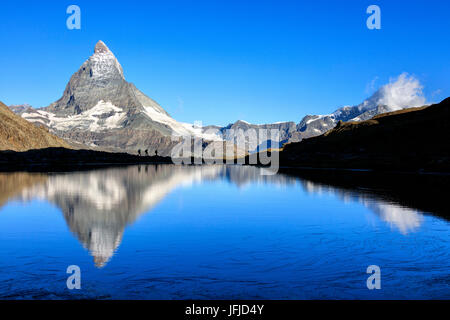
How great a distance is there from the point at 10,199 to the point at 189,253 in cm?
3738

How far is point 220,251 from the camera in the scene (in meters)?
25.3

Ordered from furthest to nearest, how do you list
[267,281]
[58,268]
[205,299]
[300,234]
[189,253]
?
[300,234] → [189,253] → [58,268] → [267,281] → [205,299]

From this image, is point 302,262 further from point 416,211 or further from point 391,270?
point 416,211

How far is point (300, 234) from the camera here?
3181cm

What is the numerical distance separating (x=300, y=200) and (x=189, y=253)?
35.3 m

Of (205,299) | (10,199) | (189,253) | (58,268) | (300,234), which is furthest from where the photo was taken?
(10,199)

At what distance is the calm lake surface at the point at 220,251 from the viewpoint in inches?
694

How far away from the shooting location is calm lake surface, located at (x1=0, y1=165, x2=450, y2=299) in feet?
57.8

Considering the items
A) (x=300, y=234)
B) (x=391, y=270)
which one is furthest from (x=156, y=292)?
(x=300, y=234)

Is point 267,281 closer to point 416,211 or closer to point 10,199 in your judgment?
point 416,211

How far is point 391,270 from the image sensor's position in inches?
837
